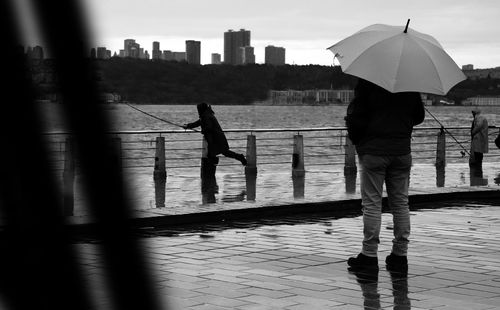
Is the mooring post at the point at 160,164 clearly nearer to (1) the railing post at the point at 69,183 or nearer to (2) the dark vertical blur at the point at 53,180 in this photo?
(1) the railing post at the point at 69,183

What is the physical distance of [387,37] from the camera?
8.08 m

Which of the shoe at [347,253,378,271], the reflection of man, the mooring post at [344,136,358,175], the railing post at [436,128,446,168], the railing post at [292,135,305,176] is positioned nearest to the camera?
the shoe at [347,253,378,271]

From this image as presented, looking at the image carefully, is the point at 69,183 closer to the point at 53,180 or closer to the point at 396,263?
the point at 396,263

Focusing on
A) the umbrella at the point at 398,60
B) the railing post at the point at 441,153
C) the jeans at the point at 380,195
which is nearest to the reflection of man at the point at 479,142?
the railing post at the point at 441,153

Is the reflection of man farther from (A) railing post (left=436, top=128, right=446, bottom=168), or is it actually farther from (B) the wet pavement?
(B) the wet pavement

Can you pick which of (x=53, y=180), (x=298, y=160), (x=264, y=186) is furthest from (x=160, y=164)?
(x=53, y=180)

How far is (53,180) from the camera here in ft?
19.6

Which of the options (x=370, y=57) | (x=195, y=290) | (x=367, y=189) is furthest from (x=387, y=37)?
(x=195, y=290)

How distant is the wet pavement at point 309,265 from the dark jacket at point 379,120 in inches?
38.3

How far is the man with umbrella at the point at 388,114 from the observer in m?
7.75

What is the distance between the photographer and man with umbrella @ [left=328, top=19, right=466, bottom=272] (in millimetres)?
7754

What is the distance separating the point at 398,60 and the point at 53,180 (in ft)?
10.5

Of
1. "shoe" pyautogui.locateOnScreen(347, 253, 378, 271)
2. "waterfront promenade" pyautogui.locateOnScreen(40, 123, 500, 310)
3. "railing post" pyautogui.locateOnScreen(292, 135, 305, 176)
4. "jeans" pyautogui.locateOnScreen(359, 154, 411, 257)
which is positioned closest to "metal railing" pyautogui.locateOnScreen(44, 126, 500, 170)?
"railing post" pyautogui.locateOnScreen(292, 135, 305, 176)

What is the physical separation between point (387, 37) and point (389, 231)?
2836 mm
